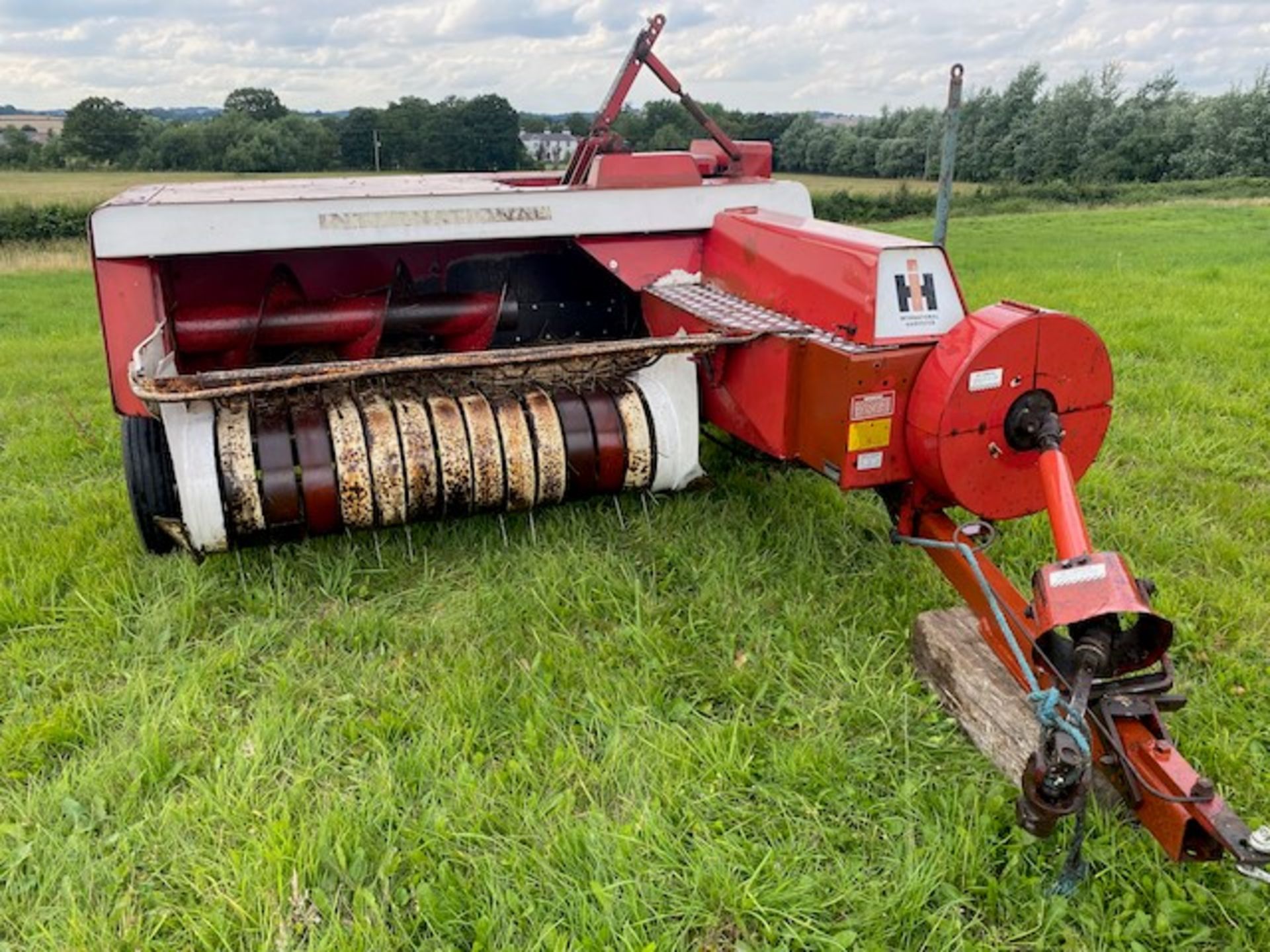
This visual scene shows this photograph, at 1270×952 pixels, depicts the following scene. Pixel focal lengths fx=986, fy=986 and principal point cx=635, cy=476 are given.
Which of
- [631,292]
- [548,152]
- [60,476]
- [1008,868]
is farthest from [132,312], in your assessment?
[548,152]

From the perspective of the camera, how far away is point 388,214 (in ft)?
11.2

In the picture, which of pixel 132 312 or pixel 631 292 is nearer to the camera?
pixel 132 312

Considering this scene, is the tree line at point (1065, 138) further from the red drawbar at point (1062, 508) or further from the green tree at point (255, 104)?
the red drawbar at point (1062, 508)

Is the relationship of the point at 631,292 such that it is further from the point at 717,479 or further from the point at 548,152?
the point at 548,152

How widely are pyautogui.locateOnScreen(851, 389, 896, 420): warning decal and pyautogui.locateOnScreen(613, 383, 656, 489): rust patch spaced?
818 millimetres

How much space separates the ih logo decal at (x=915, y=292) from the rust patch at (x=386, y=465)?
1559 mm

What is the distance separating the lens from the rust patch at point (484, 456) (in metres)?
3.14

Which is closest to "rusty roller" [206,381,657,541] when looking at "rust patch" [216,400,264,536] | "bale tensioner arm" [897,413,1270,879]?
"rust patch" [216,400,264,536]

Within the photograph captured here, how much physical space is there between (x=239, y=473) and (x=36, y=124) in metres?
55.9

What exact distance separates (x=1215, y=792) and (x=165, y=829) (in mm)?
2125

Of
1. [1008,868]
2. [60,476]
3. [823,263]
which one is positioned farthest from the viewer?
[60,476]

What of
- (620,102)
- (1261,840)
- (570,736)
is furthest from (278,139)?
(1261,840)

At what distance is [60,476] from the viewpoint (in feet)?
14.6

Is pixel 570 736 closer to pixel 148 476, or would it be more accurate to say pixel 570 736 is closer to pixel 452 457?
pixel 452 457
